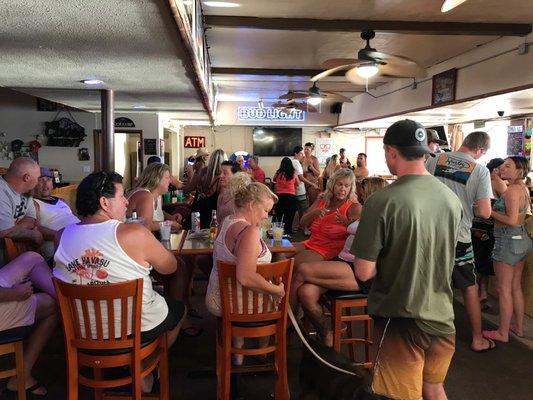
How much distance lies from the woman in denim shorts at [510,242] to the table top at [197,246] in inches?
67.0

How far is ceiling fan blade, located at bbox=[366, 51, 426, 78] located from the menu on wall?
553 centimetres

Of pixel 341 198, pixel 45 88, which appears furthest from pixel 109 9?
pixel 45 88

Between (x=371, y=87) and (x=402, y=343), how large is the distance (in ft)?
26.9

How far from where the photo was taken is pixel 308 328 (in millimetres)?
3518

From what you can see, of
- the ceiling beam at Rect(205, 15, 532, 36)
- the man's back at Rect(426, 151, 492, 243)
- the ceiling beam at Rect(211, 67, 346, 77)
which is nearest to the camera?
the man's back at Rect(426, 151, 492, 243)

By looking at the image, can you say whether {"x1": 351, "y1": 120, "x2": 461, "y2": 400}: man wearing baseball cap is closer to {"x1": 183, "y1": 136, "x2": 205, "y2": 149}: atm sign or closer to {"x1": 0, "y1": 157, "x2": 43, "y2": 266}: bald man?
{"x1": 0, "y1": 157, "x2": 43, "y2": 266}: bald man

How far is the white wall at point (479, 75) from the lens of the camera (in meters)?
4.84

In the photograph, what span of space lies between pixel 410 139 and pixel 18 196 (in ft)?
9.75

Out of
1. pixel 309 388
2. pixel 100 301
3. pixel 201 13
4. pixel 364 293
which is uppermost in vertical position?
pixel 201 13

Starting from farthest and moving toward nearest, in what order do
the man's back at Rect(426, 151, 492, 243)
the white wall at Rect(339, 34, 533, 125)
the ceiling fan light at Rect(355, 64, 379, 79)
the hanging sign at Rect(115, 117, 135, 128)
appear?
the hanging sign at Rect(115, 117, 135, 128) < the white wall at Rect(339, 34, 533, 125) < the ceiling fan light at Rect(355, 64, 379, 79) < the man's back at Rect(426, 151, 492, 243)

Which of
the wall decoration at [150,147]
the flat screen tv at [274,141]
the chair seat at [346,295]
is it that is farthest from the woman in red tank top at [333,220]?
the flat screen tv at [274,141]

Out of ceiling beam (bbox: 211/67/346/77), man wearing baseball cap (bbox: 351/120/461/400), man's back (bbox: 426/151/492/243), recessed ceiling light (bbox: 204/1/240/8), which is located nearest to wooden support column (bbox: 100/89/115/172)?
recessed ceiling light (bbox: 204/1/240/8)

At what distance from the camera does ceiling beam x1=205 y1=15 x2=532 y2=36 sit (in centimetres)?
435

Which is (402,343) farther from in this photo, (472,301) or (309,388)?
(472,301)
